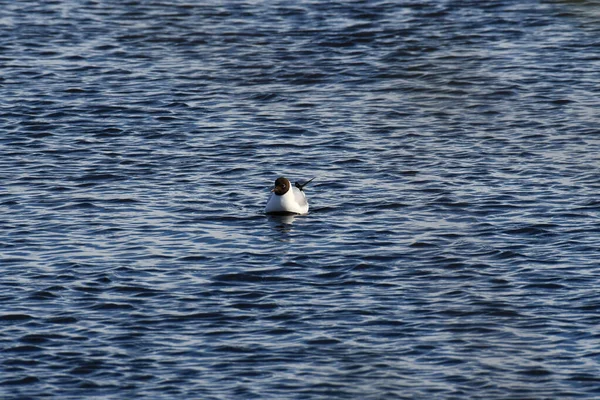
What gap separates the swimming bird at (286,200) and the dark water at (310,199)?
0.96 feet

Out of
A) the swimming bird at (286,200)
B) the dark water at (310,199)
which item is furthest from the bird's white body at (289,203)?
the dark water at (310,199)

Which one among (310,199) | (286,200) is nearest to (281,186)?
(286,200)

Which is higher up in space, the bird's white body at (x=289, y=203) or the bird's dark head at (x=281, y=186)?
the bird's dark head at (x=281, y=186)

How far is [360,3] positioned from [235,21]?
5.53 meters

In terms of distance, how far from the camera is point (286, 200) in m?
23.7

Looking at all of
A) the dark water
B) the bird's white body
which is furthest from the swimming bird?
the dark water

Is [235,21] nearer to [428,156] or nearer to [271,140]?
[271,140]

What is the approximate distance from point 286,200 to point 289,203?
79 millimetres

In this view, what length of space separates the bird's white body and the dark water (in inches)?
10.6

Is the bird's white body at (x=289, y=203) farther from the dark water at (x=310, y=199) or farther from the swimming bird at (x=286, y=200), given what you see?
the dark water at (x=310, y=199)

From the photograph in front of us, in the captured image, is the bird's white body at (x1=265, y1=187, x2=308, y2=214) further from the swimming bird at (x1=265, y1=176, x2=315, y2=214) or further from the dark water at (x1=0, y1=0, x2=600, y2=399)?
the dark water at (x1=0, y1=0, x2=600, y2=399)

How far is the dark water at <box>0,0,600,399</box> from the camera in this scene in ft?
50.5

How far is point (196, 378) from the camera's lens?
1517 cm

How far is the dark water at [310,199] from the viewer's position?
50.5ft
